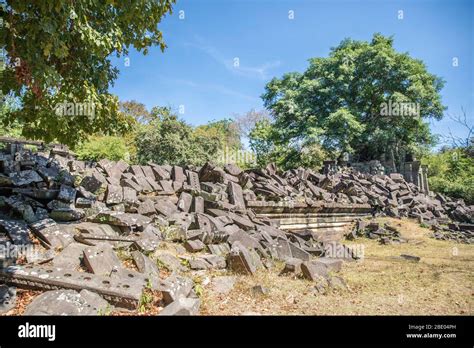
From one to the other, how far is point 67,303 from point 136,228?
2979 mm

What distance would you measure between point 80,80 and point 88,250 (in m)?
2.59

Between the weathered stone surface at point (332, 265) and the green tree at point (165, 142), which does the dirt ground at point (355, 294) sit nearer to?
the weathered stone surface at point (332, 265)

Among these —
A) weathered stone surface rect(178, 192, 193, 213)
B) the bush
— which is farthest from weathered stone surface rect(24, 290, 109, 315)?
the bush

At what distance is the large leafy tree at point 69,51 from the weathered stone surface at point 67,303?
2569mm

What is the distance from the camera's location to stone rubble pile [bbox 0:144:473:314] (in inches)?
163

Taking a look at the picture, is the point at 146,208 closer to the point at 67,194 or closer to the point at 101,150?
the point at 67,194

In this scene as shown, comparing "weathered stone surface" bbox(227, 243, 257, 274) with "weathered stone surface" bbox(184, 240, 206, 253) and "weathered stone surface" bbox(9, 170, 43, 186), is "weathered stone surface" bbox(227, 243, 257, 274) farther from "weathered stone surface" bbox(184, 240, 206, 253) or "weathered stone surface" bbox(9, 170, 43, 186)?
"weathered stone surface" bbox(9, 170, 43, 186)

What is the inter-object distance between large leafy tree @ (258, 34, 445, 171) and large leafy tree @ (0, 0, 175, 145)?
19.7 meters

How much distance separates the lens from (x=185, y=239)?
21.9 feet

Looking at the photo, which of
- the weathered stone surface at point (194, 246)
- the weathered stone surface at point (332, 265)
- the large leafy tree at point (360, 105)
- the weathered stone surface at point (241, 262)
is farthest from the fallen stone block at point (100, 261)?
the large leafy tree at point (360, 105)

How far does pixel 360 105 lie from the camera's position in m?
26.0
